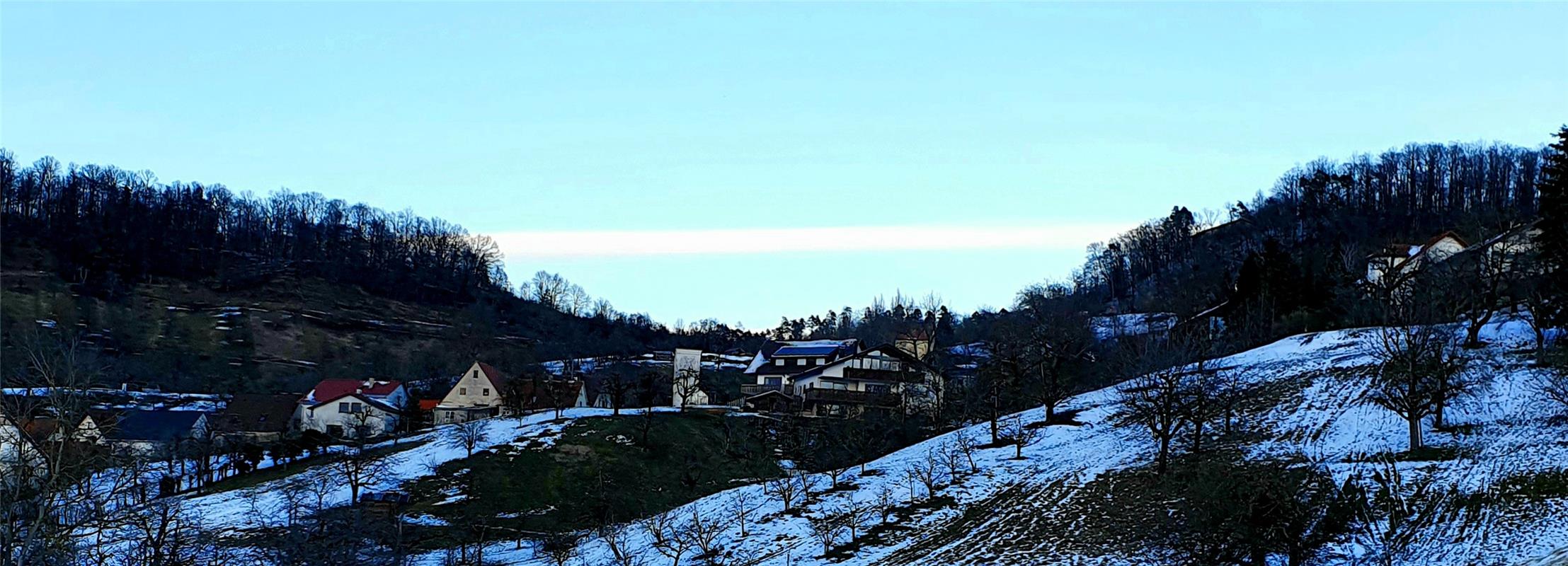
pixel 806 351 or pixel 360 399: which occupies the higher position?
pixel 806 351

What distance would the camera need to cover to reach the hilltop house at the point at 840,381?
70625 millimetres

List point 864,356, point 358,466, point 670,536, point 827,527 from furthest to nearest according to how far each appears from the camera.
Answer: point 864,356 < point 358,466 < point 670,536 < point 827,527

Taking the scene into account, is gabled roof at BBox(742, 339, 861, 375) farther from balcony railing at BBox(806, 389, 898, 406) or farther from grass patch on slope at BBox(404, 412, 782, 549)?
grass patch on slope at BBox(404, 412, 782, 549)

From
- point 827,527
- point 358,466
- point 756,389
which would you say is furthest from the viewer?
point 756,389

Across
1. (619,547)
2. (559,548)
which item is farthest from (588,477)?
(559,548)

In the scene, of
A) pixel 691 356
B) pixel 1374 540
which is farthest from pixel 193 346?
pixel 1374 540

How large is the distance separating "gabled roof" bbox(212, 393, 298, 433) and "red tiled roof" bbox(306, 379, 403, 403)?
1984 millimetres

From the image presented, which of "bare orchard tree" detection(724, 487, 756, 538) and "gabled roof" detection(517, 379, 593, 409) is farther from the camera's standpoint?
"gabled roof" detection(517, 379, 593, 409)

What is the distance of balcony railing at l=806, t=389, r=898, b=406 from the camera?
234 ft

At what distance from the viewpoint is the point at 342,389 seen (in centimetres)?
8475

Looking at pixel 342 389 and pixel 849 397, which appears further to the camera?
pixel 342 389

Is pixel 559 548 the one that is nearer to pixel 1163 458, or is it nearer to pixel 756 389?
pixel 1163 458

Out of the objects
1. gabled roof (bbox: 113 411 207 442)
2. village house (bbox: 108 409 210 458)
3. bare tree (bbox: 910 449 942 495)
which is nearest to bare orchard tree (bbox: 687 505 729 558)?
bare tree (bbox: 910 449 942 495)

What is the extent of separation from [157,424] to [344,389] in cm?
1483
